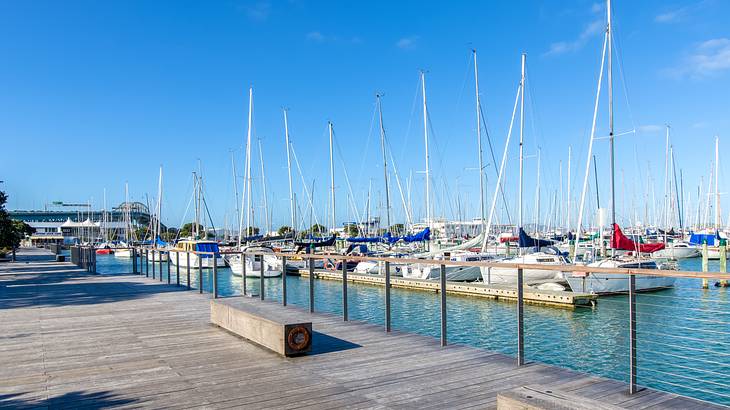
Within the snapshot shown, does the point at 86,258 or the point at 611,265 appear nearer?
the point at 611,265

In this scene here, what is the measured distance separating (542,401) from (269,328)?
421 cm

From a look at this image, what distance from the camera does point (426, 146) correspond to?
37031 millimetres

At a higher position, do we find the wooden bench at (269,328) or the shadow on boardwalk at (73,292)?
the wooden bench at (269,328)

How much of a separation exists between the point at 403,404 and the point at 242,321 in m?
3.80

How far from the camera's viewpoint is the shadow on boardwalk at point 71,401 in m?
4.96

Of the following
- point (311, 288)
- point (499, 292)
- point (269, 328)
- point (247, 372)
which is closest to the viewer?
point (247, 372)

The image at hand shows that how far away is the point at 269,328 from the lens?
281 inches

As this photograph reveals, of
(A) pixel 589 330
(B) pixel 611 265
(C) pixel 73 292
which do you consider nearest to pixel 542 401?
(A) pixel 589 330

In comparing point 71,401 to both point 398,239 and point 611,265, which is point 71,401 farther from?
point 398,239

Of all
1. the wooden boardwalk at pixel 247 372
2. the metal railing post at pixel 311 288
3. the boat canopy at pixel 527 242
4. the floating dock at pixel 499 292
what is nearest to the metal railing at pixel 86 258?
the floating dock at pixel 499 292

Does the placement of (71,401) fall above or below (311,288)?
below

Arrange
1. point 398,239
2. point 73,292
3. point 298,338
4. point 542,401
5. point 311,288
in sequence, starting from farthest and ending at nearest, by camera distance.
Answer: point 398,239 → point 73,292 → point 311,288 → point 298,338 → point 542,401

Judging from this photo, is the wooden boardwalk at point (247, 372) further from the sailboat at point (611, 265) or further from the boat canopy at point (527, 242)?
the boat canopy at point (527, 242)

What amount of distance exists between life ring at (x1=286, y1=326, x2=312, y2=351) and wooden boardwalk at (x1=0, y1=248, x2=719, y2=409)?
0.15 meters
